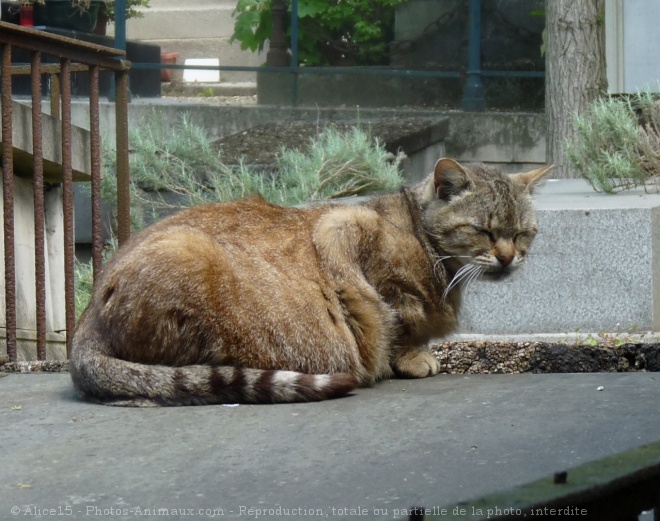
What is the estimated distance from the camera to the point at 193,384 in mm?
3484

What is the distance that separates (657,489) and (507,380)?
2.46 metres

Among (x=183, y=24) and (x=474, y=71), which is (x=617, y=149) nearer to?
(x=474, y=71)

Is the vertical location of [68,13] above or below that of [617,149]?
above

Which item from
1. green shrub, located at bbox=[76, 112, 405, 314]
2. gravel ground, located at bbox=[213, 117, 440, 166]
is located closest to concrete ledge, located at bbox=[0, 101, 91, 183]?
green shrub, located at bbox=[76, 112, 405, 314]

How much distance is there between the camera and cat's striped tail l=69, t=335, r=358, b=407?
350 centimetres

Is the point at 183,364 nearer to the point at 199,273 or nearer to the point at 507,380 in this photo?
the point at 199,273

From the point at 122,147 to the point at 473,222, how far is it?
2.16 metres

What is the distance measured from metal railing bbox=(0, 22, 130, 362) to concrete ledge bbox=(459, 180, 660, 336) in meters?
2.17

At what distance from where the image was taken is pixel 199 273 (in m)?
3.59

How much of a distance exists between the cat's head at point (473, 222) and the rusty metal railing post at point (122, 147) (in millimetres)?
1876

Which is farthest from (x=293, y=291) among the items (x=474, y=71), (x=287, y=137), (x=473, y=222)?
(x=474, y=71)

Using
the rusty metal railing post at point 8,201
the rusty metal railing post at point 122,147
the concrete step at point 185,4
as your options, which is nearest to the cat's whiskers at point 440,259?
the rusty metal railing post at point 122,147

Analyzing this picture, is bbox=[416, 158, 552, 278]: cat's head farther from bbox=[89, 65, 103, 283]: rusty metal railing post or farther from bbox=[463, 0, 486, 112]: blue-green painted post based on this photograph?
bbox=[463, 0, 486, 112]: blue-green painted post

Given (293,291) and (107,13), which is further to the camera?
(107,13)
